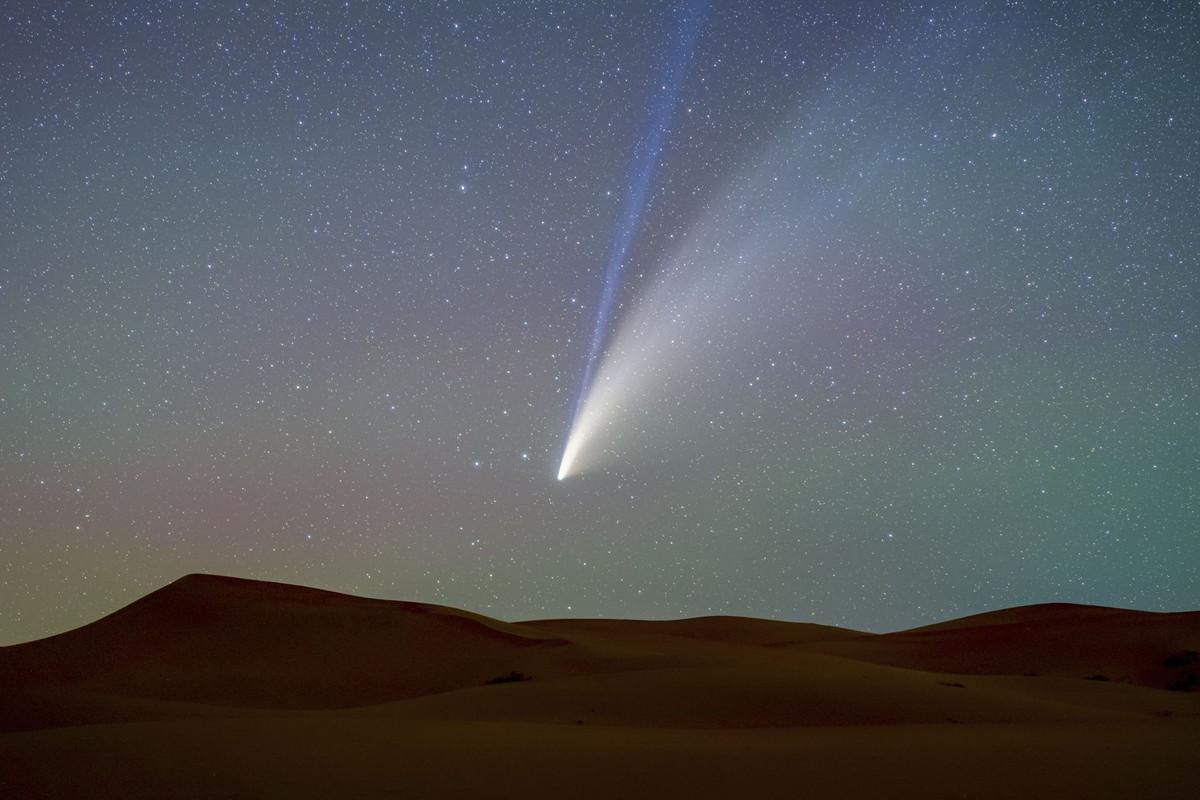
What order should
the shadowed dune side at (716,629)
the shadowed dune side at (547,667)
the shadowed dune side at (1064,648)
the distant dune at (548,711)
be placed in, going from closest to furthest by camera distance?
the distant dune at (548,711) → the shadowed dune side at (547,667) → the shadowed dune side at (1064,648) → the shadowed dune side at (716,629)

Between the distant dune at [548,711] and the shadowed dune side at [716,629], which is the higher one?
the shadowed dune side at [716,629]

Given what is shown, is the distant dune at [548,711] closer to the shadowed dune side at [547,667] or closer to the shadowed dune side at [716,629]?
the shadowed dune side at [547,667]

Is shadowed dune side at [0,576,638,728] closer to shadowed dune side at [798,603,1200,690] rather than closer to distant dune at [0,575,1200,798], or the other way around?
distant dune at [0,575,1200,798]

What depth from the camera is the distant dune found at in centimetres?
781

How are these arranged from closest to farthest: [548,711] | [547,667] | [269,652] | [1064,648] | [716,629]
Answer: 1. [548,711]
2. [547,667]
3. [269,652]
4. [1064,648]
5. [716,629]

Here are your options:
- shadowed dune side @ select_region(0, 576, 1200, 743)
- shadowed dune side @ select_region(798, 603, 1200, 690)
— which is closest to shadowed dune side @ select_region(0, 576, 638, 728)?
shadowed dune side @ select_region(0, 576, 1200, 743)

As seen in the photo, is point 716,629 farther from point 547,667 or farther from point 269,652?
point 269,652

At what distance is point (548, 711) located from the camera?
42.1ft

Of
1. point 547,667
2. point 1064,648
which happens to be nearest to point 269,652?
point 547,667

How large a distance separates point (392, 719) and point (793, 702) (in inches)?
237

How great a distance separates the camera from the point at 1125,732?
34.7 feet

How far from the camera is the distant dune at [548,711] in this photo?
7.81m

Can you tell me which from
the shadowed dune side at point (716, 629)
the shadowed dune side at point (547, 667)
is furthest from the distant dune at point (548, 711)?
the shadowed dune side at point (716, 629)

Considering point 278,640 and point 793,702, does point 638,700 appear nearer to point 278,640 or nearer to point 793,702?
point 793,702
